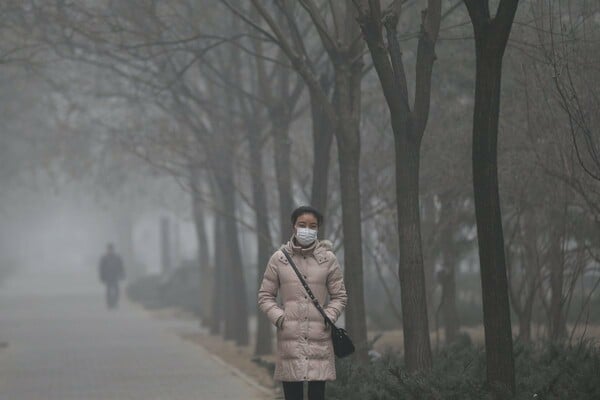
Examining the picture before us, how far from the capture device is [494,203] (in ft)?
30.6

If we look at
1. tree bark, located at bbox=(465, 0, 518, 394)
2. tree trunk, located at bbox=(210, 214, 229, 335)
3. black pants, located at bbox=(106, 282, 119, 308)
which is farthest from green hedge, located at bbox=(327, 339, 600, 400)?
black pants, located at bbox=(106, 282, 119, 308)

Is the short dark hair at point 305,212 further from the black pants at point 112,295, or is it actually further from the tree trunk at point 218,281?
the black pants at point 112,295

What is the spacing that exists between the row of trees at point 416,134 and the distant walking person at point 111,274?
552 inches

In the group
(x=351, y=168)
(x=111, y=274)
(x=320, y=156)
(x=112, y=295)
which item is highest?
(x=320, y=156)

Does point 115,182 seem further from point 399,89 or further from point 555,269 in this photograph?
point 399,89

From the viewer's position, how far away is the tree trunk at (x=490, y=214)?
9.24 m

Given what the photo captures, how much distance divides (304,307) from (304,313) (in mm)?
38

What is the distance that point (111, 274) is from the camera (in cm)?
3972

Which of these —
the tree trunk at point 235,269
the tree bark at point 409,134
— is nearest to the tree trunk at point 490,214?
the tree bark at point 409,134

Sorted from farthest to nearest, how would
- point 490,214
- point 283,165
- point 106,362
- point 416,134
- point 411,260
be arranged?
point 106,362, point 283,165, point 411,260, point 416,134, point 490,214

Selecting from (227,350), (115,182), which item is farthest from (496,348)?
(115,182)

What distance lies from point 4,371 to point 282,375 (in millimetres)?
10350

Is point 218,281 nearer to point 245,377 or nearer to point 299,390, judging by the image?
point 245,377

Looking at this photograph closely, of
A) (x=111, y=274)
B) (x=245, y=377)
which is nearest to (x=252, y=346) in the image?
(x=245, y=377)
